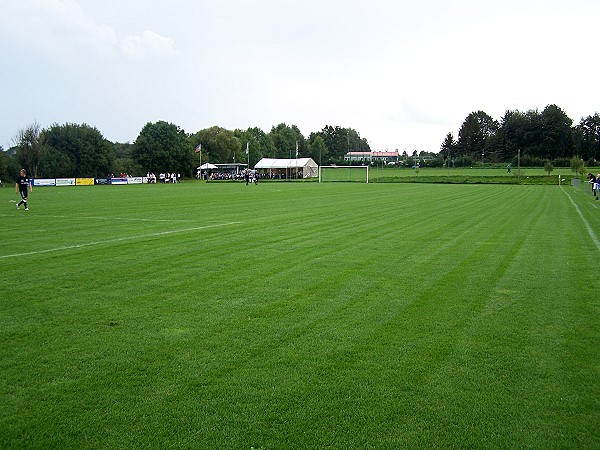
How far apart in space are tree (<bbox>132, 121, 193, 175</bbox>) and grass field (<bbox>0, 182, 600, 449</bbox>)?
279ft

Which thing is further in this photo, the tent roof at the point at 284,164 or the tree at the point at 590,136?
the tree at the point at 590,136

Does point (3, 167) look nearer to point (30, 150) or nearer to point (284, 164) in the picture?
point (30, 150)

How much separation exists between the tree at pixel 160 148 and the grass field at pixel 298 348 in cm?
8496

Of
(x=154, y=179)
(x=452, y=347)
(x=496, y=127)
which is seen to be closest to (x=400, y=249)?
(x=452, y=347)

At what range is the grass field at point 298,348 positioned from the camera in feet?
11.7

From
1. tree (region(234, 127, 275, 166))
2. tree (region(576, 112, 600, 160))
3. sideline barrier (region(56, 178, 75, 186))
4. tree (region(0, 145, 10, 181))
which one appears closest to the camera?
sideline barrier (region(56, 178, 75, 186))

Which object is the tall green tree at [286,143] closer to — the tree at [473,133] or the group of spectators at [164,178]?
the tree at [473,133]

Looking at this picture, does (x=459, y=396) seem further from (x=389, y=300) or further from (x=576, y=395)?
(x=389, y=300)

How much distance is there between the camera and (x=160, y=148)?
301 feet

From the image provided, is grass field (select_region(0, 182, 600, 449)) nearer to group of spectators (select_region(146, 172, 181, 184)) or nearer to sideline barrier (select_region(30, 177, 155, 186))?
sideline barrier (select_region(30, 177, 155, 186))

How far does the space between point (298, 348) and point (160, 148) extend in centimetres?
9177

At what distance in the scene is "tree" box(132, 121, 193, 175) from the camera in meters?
91.9

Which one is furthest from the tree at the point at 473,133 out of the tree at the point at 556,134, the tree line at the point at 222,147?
the tree at the point at 556,134

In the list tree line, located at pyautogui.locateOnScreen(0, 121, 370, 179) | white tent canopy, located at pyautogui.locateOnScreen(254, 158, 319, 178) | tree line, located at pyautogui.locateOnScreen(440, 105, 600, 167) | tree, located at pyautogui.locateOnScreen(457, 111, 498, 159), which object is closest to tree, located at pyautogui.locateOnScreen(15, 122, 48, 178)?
tree line, located at pyautogui.locateOnScreen(0, 121, 370, 179)
